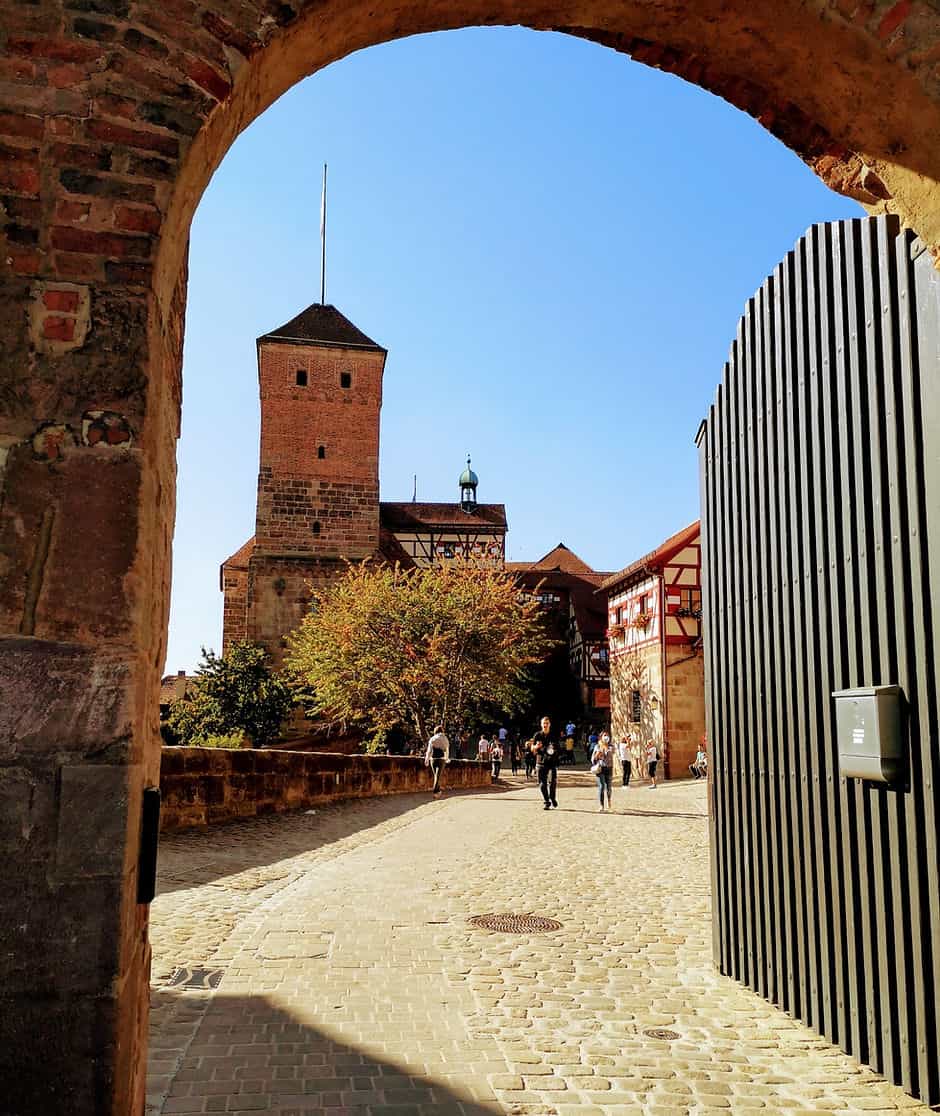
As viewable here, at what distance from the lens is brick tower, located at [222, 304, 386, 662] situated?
36.2m

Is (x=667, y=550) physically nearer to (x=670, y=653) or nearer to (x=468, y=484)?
(x=670, y=653)

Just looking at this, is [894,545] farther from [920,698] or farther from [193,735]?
[193,735]

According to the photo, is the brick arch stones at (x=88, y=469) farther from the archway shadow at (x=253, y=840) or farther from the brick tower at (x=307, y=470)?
the brick tower at (x=307, y=470)

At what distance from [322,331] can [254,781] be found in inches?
1186

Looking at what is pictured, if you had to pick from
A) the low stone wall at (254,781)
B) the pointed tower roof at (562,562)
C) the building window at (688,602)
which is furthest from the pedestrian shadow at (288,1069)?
the pointed tower roof at (562,562)

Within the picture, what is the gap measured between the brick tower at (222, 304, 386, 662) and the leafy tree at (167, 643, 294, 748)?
4237 mm

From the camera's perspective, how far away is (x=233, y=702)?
3069 centimetres

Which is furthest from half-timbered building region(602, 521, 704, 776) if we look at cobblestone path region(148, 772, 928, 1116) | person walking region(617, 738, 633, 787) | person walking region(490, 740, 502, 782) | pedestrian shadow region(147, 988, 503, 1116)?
pedestrian shadow region(147, 988, 503, 1116)

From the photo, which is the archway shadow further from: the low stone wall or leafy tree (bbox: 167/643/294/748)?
leafy tree (bbox: 167/643/294/748)

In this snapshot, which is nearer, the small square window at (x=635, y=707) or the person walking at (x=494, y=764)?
the person walking at (x=494, y=764)

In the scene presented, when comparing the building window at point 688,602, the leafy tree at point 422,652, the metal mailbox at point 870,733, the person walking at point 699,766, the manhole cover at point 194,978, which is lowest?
the manhole cover at point 194,978

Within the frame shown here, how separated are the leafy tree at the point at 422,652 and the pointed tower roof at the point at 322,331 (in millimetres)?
13355

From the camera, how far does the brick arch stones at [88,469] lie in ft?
7.10

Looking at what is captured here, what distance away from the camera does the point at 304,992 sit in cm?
500
